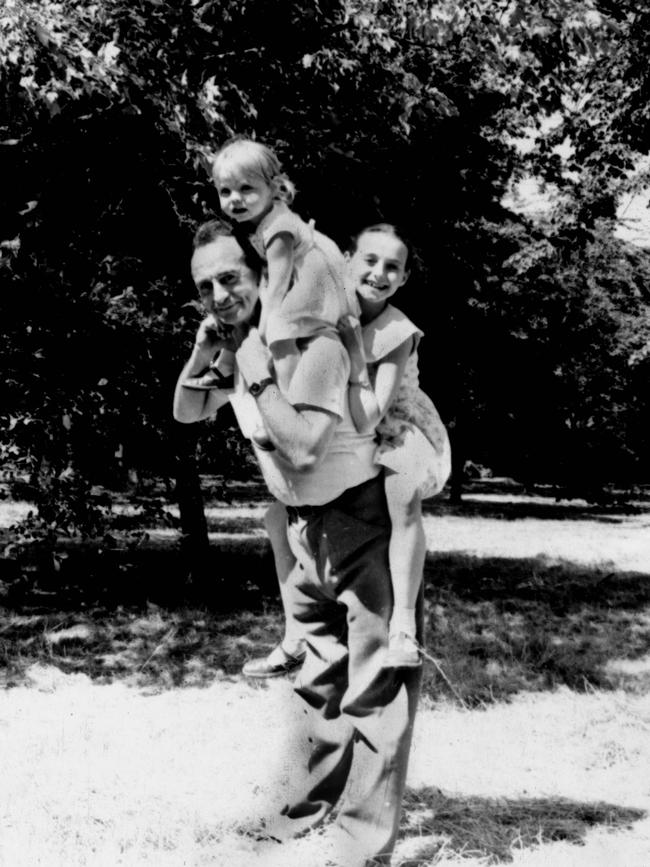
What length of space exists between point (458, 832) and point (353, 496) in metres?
1.81

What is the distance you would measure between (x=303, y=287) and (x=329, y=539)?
0.72 meters

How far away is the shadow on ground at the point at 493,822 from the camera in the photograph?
3.50 m

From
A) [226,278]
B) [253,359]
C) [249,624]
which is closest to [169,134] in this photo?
[249,624]

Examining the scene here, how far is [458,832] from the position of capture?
3.68 m

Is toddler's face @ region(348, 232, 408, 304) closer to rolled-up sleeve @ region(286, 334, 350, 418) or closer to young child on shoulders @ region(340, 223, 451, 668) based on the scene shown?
young child on shoulders @ region(340, 223, 451, 668)

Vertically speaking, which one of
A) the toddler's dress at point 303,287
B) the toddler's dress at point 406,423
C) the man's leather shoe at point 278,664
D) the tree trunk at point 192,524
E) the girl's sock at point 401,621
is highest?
the toddler's dress at point 303,287

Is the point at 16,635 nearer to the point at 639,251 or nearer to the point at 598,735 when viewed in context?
the point at 598,735

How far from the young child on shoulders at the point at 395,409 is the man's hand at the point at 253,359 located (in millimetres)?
225

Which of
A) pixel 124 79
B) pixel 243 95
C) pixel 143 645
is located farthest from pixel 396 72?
pixel 143 645

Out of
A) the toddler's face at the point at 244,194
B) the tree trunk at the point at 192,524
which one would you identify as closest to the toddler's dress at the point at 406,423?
the toddler's face at the point at 244,194

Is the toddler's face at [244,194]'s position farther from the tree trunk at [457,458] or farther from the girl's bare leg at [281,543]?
the tree trunk at [457,458]

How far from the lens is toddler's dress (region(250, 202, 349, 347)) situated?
2.22 m

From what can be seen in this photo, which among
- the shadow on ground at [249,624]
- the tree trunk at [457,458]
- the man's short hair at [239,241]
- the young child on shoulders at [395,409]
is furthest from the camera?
the tree trunk at [457,458]

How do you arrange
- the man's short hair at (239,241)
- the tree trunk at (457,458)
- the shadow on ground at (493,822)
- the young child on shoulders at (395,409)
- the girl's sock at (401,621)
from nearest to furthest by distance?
the man's short hair at (239,241)
the young child on shoulders at (395,409)
the girl's sock at (401,621)
the shadow on ground at (493,822)
the tree trunk at (457,458)
